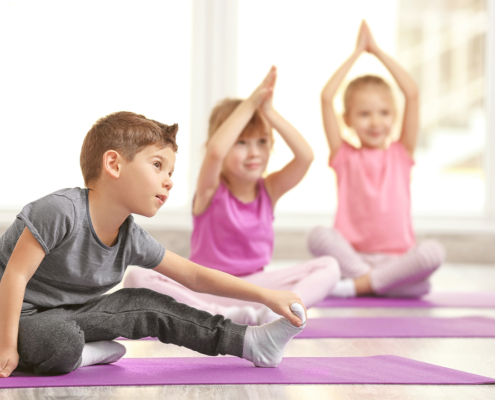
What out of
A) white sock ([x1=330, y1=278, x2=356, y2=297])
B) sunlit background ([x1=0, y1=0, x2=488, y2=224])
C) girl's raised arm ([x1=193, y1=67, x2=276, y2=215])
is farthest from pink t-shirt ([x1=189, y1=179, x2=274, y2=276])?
sunlit background ([x1=0, y1=0, x2=488, y2=224])

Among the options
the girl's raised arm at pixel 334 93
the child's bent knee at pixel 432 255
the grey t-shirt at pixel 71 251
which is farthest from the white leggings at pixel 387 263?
the grey t-shirt at pixel 71 251

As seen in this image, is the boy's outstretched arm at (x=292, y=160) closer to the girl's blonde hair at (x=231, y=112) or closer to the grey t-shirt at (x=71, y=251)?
the girl's blonde hair at (x=231, y=112)

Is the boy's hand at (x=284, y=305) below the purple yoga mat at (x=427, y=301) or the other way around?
the other way around

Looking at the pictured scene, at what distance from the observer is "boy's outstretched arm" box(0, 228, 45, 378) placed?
970mm

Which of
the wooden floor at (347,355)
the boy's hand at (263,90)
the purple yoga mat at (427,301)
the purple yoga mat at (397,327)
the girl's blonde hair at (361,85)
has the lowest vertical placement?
the purple yoga mat at (427,301)

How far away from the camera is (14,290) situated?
967mm

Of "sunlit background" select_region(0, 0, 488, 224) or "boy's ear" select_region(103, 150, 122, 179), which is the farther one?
"sunlit background" select_region(0, 0, 488, 224)

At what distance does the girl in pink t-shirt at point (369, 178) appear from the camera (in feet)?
6.98

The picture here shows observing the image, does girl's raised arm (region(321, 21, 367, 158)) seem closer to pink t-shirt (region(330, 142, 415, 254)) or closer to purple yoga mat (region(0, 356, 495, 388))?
pink t-shirt (region(330, 142, 415, 254))

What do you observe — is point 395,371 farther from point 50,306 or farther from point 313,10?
point 313,10

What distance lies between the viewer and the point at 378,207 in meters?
2.25

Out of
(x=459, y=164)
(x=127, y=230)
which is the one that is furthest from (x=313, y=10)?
(x=127, y=230)

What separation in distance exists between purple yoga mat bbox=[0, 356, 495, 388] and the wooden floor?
19 mm

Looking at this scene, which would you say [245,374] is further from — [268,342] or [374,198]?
[374,198]
